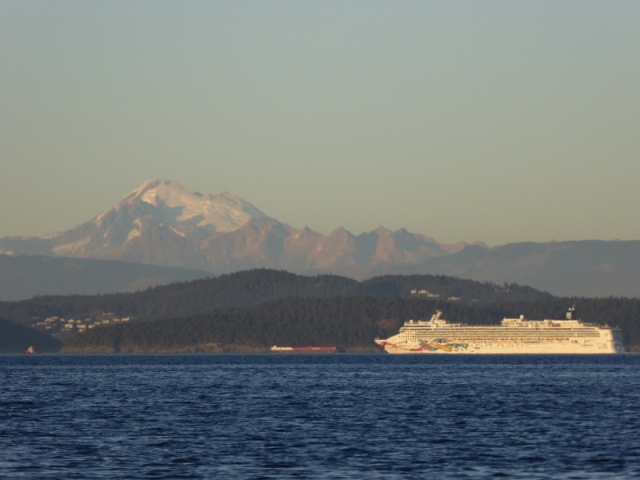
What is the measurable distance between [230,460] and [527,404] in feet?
159

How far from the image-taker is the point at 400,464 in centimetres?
7425

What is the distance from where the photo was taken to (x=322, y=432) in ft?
302

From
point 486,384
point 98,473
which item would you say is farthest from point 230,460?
point 486,384

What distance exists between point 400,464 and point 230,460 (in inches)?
361

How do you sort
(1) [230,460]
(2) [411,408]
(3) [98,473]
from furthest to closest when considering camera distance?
(2) [411,408] → (1) [230,460] → (3) [98,473]

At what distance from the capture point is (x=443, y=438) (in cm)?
8781

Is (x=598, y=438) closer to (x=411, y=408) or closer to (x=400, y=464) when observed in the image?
(x=400, y=464)

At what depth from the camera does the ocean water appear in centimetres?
7250

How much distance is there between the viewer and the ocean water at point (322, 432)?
7250 centimetres

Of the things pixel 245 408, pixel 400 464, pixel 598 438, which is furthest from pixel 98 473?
pixel 245 408

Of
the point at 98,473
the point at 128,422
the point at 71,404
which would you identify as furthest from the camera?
the point at 71,404

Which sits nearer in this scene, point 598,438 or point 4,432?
point 598,438

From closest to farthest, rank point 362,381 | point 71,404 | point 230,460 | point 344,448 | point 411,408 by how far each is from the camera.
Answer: point 230,460 < point 344,448 < point 411,408 < point 71,404 < point 362,381

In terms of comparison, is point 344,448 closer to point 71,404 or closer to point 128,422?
point 128,422
